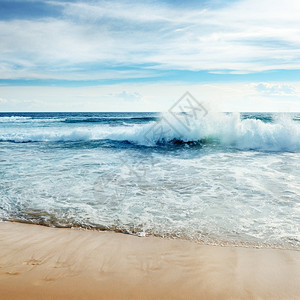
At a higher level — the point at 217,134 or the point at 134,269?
the point at 217,134

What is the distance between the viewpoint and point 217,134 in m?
13.1

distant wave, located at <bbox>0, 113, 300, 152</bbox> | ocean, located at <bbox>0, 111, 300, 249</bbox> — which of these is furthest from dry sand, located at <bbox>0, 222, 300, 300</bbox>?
distant wave, located at <bbox>0, 113, 300, 152</bbox>

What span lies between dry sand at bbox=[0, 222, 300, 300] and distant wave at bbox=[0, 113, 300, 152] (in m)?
9.11

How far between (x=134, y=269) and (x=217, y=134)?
11.3 metres

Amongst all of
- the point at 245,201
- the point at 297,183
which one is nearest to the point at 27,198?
the point at 245,201

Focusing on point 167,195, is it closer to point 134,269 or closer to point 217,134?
point 134,269

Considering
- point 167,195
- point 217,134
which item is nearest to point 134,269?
point 167,195

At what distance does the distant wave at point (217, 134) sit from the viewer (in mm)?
11636

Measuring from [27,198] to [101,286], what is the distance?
3034 mm

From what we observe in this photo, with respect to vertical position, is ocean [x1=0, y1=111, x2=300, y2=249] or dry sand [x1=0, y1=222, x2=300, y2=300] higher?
ocean [x1=0, y1=111, x2=300, y2=249]

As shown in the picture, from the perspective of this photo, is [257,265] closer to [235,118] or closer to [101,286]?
[101,286]

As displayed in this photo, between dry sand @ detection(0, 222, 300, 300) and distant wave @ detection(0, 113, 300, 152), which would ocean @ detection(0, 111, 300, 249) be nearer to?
dry sand @ detection(0, 222, 300, 300)

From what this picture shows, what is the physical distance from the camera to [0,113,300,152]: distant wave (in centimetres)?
1164

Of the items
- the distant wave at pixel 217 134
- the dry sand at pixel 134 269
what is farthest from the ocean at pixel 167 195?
the distant wave at pixel 217 134
